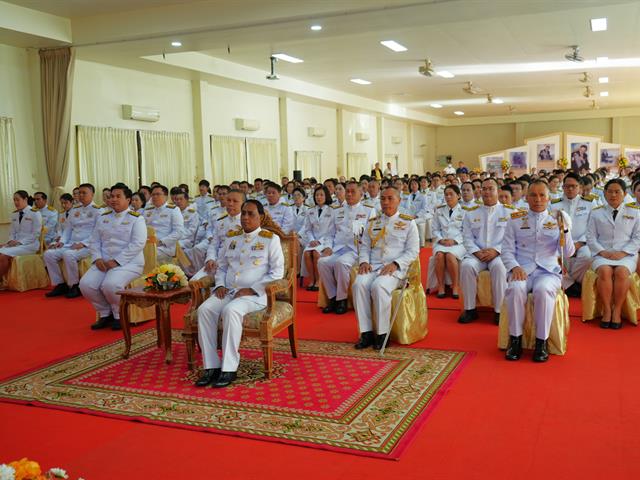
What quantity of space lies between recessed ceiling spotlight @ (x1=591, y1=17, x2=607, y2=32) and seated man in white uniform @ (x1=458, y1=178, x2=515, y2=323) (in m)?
5.28

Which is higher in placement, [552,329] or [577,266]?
[577,266]

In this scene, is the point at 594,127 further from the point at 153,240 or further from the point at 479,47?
the point at 153,240

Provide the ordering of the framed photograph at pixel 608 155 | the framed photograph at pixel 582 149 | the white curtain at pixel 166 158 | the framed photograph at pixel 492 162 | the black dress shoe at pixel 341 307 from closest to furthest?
1. the black dress shoe at pixel 341 307
2. the white curtain at pixel 166 158
3. the framed photograph at pixel 582 149
4. the framed photograph at pixel 608 155
5. the framed photograph at pixel 492 162

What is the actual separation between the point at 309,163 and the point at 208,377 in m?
13.7

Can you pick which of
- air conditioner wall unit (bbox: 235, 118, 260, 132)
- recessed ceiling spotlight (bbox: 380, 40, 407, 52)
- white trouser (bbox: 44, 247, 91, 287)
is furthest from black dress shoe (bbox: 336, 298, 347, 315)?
air conditioner wall unit (bbox: 235, 118, 260, 132)

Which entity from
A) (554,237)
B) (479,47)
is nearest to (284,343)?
(554,237)

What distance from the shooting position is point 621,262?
19.9ft

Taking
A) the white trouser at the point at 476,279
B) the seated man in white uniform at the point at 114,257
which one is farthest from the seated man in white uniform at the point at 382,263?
the seated man in white uniform at the point at 114,257

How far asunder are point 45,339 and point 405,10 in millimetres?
5771

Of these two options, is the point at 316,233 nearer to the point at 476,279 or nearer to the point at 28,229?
the point at 476,279

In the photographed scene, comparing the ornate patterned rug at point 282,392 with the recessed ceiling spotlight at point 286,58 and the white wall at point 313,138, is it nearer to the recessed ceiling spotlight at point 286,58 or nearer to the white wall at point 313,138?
the recessed ceiling spotlight at point 286,58

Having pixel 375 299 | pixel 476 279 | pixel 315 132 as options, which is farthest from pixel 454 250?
pixel 315 132

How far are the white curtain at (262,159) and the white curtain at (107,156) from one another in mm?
3720

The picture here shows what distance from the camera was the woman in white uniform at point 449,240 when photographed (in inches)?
297
